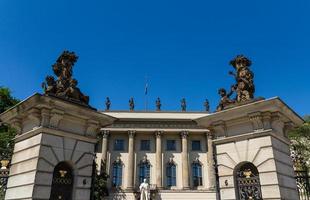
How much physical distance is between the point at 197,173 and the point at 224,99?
45.7 meters

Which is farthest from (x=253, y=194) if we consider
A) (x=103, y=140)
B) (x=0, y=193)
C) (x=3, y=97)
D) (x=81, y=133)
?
(x=103, y=140)

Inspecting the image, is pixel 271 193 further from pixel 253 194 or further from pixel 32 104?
pixel 32 104

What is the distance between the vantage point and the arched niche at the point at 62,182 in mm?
9016

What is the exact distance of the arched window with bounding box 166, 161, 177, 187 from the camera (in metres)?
53.0

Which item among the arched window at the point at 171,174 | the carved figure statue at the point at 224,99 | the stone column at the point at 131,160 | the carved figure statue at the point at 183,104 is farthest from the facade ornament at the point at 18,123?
the carved figure statue at the point at 183,104

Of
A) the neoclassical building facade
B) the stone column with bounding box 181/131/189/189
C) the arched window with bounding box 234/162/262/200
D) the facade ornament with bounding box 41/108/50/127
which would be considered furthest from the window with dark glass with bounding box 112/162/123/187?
the facade ornament with bounding box 41/108/50/127

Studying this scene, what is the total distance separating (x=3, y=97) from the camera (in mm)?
33438

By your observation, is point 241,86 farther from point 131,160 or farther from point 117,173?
point 117,173

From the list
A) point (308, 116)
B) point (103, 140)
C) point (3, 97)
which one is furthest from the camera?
point (103, 140)

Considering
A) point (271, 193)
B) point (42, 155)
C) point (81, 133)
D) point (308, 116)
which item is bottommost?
point (271, 193)

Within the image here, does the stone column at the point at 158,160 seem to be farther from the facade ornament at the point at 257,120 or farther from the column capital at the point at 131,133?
the facade ornament at the point at 257,120

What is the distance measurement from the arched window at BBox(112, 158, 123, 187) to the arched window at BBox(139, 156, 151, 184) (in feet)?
11.3

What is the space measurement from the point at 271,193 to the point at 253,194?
1.98 ft

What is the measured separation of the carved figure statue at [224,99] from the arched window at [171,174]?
146ft
